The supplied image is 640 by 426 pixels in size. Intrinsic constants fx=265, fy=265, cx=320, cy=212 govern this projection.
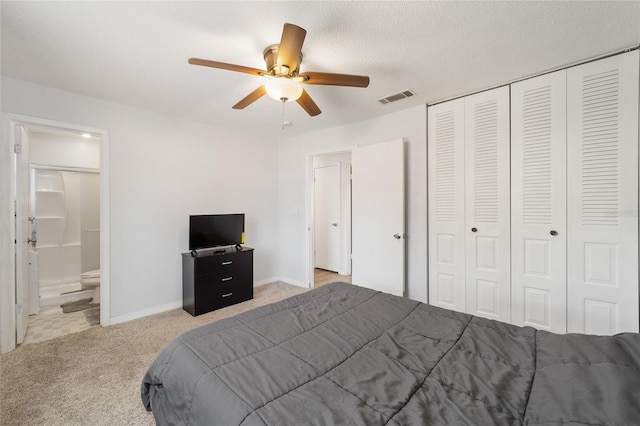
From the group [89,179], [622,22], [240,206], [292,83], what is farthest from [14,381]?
[622,22]

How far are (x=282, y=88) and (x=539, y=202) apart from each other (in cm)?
241

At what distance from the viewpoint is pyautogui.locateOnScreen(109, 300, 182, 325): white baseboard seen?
291 cm

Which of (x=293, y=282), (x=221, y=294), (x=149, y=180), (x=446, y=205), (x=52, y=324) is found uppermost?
(x=149, y=180)

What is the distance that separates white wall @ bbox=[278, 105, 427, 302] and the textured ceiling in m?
0.58

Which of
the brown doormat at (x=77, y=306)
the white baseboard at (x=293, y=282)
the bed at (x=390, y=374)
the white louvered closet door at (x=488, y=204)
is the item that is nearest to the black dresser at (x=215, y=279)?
the white baseboard at (x=293, y=282)

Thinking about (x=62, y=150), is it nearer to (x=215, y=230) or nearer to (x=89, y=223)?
(x=89, y=223)

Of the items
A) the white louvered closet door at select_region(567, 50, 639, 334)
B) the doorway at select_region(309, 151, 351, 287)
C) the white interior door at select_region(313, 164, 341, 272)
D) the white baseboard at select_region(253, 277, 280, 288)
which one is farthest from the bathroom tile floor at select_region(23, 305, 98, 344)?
the white louvered closet door at select_region(567, 50, 639, 334)

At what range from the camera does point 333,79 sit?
6.10 feet

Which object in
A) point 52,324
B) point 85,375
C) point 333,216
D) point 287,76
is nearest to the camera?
point 287,76

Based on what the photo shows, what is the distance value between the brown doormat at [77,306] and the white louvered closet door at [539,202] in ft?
16.3

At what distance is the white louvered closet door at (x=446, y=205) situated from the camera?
2.80 meters

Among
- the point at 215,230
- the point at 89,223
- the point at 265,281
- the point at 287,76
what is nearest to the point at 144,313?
the point at 215,230

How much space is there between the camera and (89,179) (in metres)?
4.48

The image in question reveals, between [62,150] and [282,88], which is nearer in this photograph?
[282,88]
